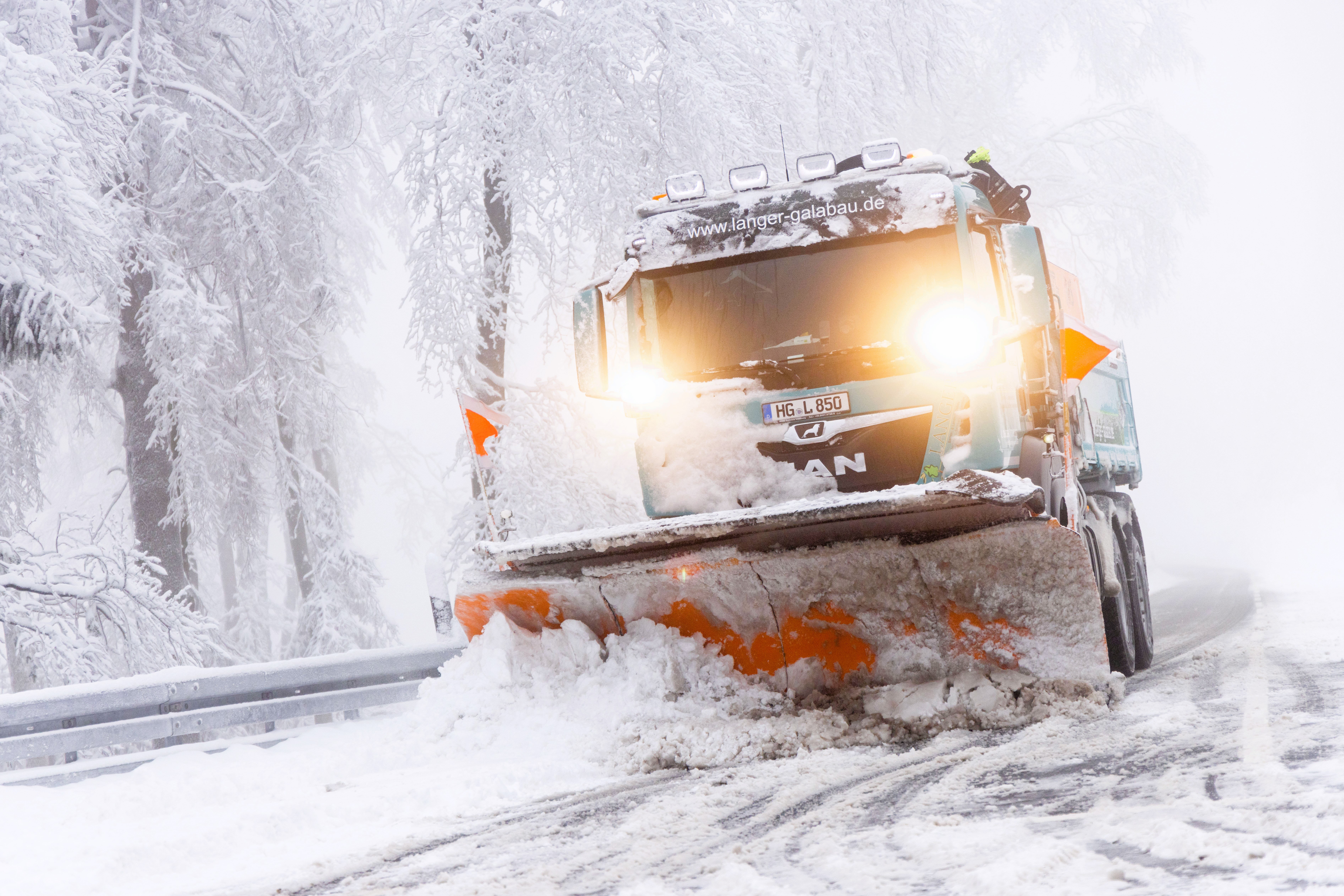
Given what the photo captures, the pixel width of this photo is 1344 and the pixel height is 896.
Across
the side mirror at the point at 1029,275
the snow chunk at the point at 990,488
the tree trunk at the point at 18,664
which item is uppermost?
the side mirror at the point at 1029,275

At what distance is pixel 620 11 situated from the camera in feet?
33.7

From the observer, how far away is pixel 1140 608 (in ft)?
27.4

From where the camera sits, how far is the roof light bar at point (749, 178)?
6.88m

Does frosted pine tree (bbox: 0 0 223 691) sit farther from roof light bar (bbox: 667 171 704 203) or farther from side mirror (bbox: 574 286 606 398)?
roof light bar (bbox: 667 171 704 203)

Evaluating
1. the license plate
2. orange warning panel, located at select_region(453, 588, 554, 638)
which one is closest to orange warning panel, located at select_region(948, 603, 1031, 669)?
the license plate

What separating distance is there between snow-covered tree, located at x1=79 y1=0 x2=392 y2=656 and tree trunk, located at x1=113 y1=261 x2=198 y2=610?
2 centimetres

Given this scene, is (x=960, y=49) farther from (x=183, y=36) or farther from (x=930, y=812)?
(x=930, y=812)

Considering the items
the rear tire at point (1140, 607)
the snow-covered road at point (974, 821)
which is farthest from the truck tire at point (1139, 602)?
the snow-covered road at point (974, 821)

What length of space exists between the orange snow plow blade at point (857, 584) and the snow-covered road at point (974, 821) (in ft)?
1.55

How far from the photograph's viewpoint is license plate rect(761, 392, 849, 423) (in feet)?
20.2

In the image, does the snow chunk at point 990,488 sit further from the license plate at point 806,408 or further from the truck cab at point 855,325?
the license plate at point 806,408

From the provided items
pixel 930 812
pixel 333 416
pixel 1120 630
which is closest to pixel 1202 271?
pixel 333 416

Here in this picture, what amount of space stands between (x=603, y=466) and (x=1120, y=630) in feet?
16.4

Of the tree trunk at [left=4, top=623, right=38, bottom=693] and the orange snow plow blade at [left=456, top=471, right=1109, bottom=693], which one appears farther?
the tree trunk at [left=4, top=623, right=38, bottom=693]
